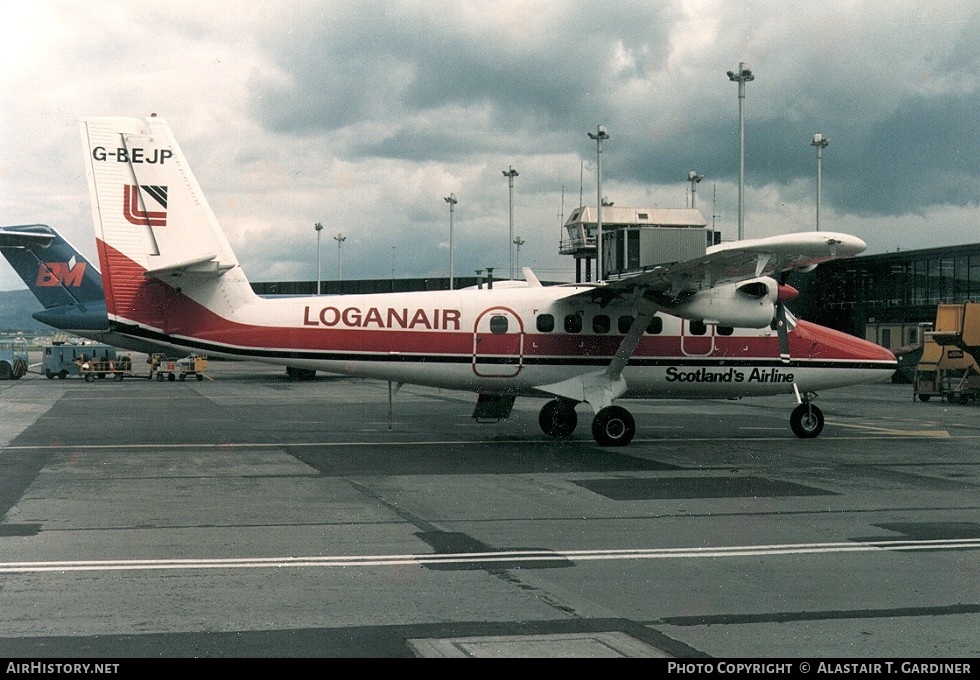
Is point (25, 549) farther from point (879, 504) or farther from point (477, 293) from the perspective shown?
point (477, 293)

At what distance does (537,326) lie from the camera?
70.5 feet

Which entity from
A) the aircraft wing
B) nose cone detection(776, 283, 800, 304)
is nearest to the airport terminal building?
nose cone detection(776, 283, 800, 304)

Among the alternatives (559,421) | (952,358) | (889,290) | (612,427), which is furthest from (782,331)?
(889,290)

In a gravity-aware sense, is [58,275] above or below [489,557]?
above

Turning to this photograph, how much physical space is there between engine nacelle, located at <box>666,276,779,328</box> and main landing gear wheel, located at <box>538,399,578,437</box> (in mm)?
3746

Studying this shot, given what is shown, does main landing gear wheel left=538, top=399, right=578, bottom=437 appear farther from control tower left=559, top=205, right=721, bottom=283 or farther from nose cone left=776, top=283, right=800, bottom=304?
control tower left=559, top=205, right=721, bottom=283

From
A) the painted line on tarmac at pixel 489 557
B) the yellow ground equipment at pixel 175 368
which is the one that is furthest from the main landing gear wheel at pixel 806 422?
the yellow ground equipment at pixel 175 368

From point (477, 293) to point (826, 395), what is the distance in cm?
2504

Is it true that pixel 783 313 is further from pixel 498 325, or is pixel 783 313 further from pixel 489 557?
pixel 489 557

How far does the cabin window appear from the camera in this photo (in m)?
21.3

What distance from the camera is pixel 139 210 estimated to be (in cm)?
1991

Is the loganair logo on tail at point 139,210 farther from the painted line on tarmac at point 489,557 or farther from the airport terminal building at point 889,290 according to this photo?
the airport terminal building at point 889,290

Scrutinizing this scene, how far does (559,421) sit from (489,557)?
42.0 feet
